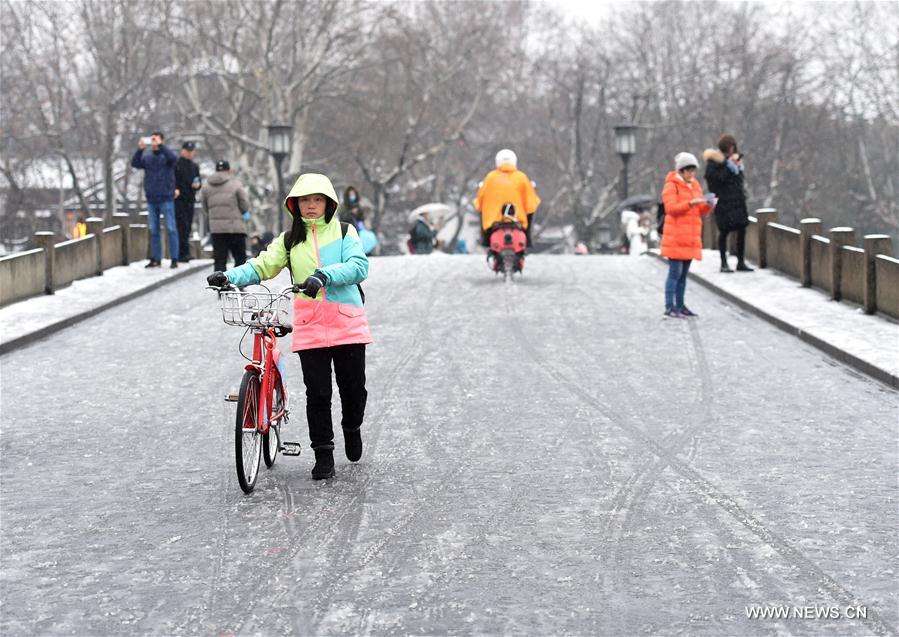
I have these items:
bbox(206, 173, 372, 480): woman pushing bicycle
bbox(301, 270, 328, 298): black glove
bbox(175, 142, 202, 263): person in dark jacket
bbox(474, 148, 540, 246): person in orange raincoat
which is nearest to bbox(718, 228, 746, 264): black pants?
bbox(474, 148, 540, 246): person in orange raincoat

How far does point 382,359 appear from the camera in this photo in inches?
521

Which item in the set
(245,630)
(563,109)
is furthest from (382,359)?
(563,109)

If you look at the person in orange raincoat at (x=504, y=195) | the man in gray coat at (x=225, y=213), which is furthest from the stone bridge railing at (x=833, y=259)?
the man in gray coat at (x=225, y=213)

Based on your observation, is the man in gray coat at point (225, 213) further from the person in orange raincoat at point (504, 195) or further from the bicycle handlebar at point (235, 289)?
the bicycle handlebar at point (235, 289)

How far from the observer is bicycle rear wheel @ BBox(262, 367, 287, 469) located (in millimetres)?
8500

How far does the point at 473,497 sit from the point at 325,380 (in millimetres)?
1031

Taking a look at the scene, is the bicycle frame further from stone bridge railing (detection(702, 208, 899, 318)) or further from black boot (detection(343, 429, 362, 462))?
stone bridge railing (detection(702, 208, 899, 318))

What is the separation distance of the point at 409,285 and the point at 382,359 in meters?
6.45

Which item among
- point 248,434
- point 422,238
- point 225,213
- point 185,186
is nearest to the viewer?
point 248,434

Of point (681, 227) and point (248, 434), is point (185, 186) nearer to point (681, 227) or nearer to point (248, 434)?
point (681, 227)

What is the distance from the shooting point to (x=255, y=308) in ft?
25.8

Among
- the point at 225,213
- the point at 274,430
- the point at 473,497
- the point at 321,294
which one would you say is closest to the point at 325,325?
the point at 321,294

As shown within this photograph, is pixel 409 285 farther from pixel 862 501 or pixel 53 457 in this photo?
pixel 862 501

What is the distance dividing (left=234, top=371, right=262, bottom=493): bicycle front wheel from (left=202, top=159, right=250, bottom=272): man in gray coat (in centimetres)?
1089
